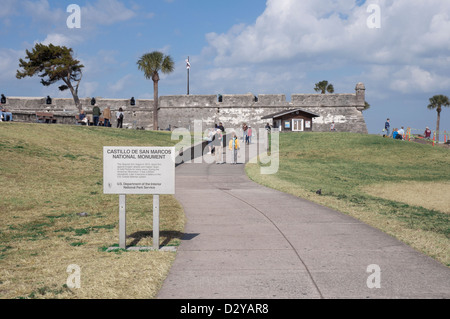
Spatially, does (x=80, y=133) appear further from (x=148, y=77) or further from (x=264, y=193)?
(x=148, y=77)

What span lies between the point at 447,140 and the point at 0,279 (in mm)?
44514

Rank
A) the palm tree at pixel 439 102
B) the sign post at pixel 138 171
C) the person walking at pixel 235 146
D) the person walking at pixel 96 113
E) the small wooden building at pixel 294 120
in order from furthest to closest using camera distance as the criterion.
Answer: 1. the palm tree at pixel 439 102
2. the small wooden building at pixel 294 120
3. the person walking at pixel 96 113
4. the person walking at pixel 235 146
5. the sign post at pixel 138 171

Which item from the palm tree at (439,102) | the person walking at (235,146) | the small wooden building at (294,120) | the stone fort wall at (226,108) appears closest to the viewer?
the person walking at (235,146)

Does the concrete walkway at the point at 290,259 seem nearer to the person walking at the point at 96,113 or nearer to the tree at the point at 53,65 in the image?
the person walking at the point at 96,113

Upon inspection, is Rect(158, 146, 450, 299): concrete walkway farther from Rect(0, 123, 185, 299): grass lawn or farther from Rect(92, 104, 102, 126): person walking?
Rect(92, 104, 102, 126): person walking

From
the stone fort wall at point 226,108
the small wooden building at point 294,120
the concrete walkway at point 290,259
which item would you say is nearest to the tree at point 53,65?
the stone fort wall at point 226,108

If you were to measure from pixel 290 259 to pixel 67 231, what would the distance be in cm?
468

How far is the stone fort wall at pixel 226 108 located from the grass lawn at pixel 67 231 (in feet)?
120

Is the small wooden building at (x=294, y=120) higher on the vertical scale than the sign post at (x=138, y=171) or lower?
higher

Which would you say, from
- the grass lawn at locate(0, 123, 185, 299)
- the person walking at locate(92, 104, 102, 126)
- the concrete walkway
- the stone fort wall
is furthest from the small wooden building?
the concrete walkway

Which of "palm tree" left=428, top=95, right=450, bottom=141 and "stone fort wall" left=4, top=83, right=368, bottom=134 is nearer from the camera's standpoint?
"stone fort wall" left=4, top=83, right=368, bottom=134

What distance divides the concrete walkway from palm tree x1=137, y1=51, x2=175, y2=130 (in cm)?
4356

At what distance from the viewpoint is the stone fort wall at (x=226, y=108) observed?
177ft

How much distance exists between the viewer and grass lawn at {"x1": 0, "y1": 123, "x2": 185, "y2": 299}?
536cm
